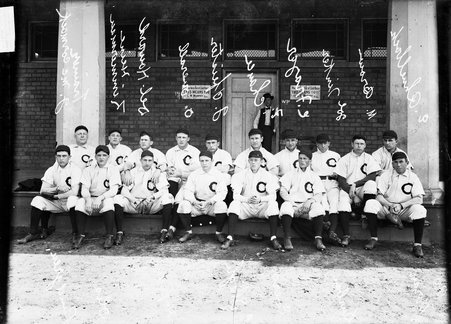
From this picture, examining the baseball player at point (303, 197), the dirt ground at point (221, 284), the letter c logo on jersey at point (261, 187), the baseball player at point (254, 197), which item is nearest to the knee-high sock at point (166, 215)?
the dirt ground at point (221, 284)

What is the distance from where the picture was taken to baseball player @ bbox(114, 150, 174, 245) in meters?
5.66

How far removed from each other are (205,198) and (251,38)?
505cm

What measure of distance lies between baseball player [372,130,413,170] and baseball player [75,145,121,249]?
4.17m

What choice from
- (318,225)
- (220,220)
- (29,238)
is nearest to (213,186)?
(220,220)

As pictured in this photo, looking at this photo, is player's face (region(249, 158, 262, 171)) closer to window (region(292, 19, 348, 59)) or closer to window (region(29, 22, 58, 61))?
window (region(292, 19, 348, 59))

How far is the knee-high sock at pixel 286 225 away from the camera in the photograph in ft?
17.5

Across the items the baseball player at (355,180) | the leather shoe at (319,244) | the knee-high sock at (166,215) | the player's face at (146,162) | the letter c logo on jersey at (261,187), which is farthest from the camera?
the player's face at (146,162)

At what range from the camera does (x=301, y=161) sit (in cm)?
579

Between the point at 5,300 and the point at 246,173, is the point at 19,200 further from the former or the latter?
the point at 246,173

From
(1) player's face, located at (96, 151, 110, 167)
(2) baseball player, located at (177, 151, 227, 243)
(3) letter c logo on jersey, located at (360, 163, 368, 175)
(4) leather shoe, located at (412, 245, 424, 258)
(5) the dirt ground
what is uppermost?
(1) player's face, located at (96, 151, 110, 167)

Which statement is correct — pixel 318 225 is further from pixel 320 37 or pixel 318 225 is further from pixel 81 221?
pixel 320 37

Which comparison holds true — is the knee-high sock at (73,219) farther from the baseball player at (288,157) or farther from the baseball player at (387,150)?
the baseball player at (387,150)

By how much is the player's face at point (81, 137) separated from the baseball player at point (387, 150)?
4719 mm

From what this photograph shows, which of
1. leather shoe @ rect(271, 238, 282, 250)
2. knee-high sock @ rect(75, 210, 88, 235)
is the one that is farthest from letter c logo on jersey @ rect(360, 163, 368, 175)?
knee-high sock @ rect(75, 210, 88, 235)
